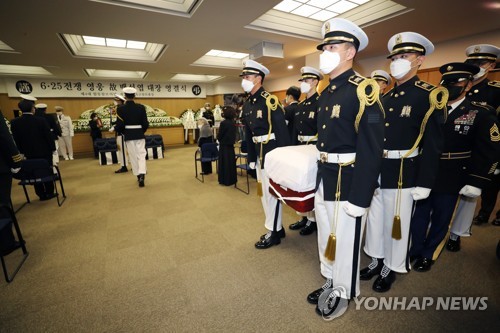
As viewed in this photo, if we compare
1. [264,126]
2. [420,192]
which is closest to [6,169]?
[264,126]

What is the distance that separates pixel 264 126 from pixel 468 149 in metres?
1.84

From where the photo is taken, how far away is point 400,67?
1.70m

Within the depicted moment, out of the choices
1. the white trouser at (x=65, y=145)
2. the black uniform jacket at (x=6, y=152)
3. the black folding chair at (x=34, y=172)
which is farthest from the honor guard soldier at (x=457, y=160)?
the white trouser at (x=65, y=145)

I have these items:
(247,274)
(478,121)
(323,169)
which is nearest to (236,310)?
(247,274)

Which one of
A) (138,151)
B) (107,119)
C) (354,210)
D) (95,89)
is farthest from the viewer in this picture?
(95,89)

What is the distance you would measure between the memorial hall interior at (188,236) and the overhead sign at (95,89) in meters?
3.99

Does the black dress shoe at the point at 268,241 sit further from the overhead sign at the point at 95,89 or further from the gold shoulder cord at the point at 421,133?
the overhead sign at the point at 95,89

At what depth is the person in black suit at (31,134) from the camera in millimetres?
3893

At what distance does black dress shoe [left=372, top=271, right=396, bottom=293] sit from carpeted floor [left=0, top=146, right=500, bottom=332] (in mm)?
47

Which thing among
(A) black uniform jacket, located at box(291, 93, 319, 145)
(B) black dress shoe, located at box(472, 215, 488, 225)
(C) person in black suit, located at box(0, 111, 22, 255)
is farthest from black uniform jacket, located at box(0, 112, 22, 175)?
(B) black dress shoe, located at box(472, 215, 488, 225)

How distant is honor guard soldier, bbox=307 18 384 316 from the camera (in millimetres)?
1347

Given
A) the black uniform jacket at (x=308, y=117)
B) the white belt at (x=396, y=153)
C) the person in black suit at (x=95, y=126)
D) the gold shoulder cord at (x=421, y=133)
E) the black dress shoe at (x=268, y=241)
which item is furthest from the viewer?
the person in black suit at (x=95, y=126)

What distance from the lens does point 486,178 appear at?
6.37 feet

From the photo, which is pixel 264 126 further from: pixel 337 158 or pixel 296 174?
pixel 337 158
